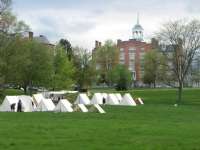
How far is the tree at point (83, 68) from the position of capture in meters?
103

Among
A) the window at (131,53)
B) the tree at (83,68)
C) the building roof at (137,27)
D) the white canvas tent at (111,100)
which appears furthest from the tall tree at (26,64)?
the building roof at (137,27)

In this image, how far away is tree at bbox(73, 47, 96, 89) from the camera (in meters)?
103

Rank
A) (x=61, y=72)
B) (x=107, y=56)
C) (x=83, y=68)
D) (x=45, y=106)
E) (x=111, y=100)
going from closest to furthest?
1. (x=45, y=106)
2. (x=111, y=100)
3. (x=61, y=72)
4. (x=83, y=68)
5. (x=107, y=56)

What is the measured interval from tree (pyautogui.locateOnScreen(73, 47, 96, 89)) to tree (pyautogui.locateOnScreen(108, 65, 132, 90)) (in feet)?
18.9

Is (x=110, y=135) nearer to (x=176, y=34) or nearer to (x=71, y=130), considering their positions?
(x=71, y=130)

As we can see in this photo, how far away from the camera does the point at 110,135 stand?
15.9 m

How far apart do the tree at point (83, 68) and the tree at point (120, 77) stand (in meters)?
5.77

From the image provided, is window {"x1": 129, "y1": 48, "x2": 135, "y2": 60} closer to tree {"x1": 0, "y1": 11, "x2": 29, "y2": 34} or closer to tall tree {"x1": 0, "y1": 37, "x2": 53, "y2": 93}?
tall tree {"x1": 0, "y1": 37, "x2": 53, "y2": 93}

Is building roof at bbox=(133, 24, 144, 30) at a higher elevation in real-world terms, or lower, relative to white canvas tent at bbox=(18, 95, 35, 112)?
higher

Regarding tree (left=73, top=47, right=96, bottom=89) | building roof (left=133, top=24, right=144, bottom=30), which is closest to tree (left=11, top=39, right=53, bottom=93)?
tree (left=73, top=47, right=96, bottom=89)

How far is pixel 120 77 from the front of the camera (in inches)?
4451

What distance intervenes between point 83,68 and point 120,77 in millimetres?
10826

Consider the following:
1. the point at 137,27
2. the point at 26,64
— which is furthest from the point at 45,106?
the point at 137,27

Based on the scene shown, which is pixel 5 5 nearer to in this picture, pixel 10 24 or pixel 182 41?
pixel 10 24
